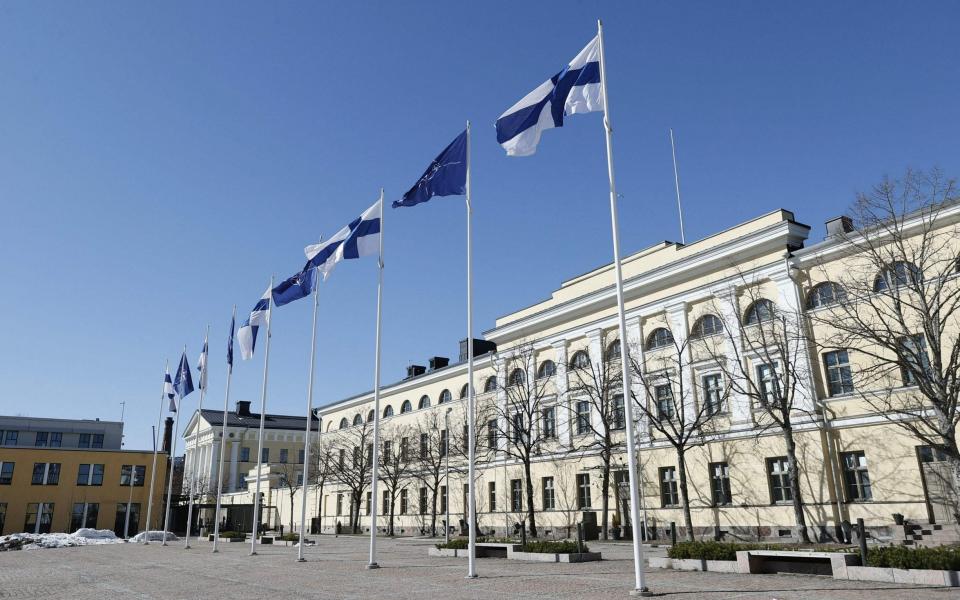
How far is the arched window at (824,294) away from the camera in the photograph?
1182 inches

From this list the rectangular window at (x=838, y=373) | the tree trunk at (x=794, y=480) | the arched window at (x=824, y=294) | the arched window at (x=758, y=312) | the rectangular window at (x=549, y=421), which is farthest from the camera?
the rectangular window at (x=549, y=421)

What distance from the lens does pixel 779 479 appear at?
A: 31.2 m

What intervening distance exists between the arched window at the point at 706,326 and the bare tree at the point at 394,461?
89.1 feet

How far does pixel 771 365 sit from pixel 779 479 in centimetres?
583

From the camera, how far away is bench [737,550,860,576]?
15.7 metres

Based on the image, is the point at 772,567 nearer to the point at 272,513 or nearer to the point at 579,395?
the point at 579,395

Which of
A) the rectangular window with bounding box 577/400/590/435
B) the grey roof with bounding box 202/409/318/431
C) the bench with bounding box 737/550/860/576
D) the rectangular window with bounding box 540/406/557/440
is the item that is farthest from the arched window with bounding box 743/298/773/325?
the grey roof with bounding box 202/409/318/431

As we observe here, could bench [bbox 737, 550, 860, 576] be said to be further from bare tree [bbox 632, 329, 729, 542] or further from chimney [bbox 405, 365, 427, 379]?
chimney [bbox 405, 365, 427, 379]

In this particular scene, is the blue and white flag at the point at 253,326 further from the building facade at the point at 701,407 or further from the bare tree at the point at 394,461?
the bare tree at the point at 394,461

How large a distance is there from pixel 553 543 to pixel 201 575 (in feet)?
36.2

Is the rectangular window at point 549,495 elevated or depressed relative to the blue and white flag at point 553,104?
depressed

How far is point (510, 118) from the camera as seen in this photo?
17547 millimetres

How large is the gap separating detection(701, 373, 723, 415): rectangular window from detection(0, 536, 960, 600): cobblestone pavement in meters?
12.3

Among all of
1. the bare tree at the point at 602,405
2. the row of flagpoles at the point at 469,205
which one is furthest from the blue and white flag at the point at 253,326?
the bare tree at the point at 602,405
